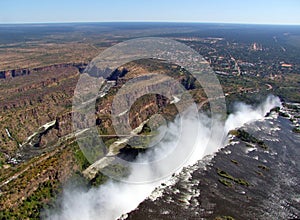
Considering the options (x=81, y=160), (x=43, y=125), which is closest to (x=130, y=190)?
(x=81, y=160)

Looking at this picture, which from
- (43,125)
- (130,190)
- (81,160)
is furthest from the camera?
(43,125)

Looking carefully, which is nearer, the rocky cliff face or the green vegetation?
the rocky cliff face

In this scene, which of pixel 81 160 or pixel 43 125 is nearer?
pixel 81 160

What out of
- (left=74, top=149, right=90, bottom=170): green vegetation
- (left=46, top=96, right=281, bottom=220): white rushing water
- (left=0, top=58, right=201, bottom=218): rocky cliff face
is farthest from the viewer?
(left=74, top=149, right=90, bottom=170): green vegetation

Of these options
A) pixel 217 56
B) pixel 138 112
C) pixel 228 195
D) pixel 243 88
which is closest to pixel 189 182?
pixel 228 195

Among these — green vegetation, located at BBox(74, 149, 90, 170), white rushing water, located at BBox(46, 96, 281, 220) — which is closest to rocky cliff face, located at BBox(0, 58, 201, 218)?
green vegetation, located at BBox(74, 149, 90, 170)

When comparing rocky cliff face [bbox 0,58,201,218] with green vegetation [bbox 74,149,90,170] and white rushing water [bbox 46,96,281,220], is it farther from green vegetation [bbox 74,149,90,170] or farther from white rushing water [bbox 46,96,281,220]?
white rushing water [bbox 46,96,281,220]

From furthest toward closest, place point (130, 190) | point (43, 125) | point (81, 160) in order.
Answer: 1. point (43, 125)
2. point (81, 160)
3. point (130, 190)

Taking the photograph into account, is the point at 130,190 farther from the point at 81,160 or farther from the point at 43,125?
the point at 43,125

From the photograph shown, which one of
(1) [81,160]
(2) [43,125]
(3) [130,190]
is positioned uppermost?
(1) [81,160]

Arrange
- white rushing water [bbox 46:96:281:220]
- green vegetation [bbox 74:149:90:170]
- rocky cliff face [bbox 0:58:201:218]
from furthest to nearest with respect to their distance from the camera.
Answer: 1. green vegetation [bbox 74:149:90:170]
2. rocky cliff face [bbox 0:58:201:218]
3. white rushing water [bbox 46:96:281:220]

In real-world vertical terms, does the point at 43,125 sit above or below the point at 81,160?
below
